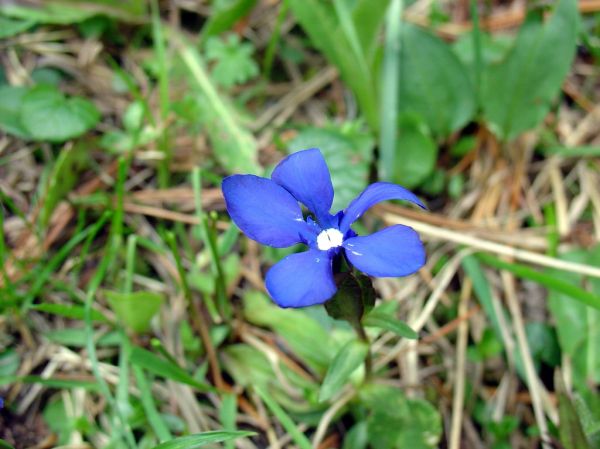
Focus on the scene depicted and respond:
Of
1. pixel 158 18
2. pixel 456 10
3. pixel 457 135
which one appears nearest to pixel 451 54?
pixel 457 135

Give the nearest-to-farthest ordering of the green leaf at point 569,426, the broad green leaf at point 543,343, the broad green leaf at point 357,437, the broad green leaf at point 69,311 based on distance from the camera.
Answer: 1. the green leaf at point 569,426
2. the broad green leaf at point 69,311
3. the broad green leaf at point 357,437
4. the broad green leaf at point 543,343

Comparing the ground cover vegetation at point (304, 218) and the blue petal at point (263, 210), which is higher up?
the blue petal at point (263, 210)

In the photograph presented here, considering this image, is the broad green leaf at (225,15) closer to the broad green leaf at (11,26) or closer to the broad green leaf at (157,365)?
the broad green leaf at (11,26)

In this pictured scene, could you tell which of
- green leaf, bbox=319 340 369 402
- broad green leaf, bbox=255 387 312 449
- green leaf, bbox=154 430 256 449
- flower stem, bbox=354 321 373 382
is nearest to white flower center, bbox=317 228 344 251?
flower stem, bbox=354 321 373 382

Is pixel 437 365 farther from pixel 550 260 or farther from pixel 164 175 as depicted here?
pixel 164 175

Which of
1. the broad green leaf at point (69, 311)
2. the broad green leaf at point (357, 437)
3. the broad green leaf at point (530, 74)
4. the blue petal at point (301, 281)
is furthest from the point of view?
the broad green leaf at point (530, 74)

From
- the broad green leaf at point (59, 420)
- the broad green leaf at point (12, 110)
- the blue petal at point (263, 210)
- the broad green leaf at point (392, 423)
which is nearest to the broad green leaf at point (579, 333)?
the broad green leaf at point (392, 423)

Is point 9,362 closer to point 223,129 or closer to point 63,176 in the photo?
point 63,176
